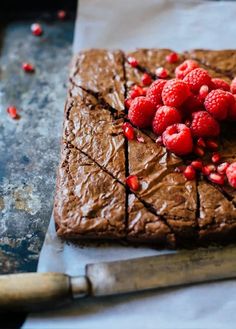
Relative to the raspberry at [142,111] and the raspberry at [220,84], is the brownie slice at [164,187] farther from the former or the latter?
the raspberry at [220,84]

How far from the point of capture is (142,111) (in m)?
3.15

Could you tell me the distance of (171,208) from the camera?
284 centimetres

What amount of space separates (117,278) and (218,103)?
118 centimetres

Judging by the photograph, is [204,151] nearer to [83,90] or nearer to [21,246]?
[83,90]

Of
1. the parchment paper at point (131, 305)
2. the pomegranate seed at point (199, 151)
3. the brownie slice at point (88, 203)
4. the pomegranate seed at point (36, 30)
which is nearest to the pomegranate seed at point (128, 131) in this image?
the brownie slice at point (88, 203)

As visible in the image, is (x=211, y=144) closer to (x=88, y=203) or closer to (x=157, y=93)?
(x=157, y=93)

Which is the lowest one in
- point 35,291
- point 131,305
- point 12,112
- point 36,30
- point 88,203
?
point 131,305

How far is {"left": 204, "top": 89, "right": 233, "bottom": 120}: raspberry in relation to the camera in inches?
119

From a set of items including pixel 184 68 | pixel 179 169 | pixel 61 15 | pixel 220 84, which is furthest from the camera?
pixel 61 15

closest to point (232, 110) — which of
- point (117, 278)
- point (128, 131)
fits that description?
point (128, 131)

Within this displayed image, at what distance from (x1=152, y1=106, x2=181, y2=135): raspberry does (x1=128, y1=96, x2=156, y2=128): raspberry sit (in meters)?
0.08

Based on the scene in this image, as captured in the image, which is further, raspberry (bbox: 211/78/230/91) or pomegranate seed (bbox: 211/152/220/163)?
raspberry (bbox: 211/78/230/91)

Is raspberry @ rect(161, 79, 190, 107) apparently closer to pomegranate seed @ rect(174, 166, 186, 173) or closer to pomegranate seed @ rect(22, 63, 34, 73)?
pomegranate seed @ rect(174, 166, 186, 173)

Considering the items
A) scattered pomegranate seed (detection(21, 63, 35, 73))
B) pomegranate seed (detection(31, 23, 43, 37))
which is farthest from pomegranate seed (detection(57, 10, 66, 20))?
scattered pomegranate seed (detection(21, 63, 35, 73))
